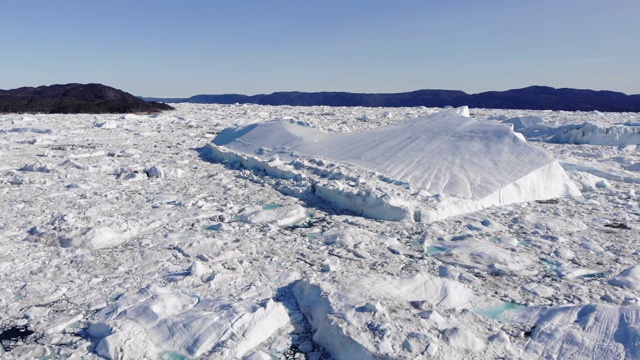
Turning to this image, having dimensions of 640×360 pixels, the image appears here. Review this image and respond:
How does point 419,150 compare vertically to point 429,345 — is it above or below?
above

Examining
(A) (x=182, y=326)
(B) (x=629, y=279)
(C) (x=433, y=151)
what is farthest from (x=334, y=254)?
(C) (x=433, y=151)

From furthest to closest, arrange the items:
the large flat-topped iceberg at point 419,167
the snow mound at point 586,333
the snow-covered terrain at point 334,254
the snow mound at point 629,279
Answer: the large flat-topped iceberg at point 419,167, the snow mound at point 629,279, the snow-covered terrain at point 334,254, the snow mound at point 586,333

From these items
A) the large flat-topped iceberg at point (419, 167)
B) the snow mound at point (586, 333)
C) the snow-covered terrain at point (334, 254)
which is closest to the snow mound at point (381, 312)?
the snow-covered terrain at point (334, 254)

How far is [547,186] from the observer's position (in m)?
5.74

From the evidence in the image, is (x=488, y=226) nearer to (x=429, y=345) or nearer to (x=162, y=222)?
(x=429, y=345)

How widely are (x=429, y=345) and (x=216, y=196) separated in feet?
13.0

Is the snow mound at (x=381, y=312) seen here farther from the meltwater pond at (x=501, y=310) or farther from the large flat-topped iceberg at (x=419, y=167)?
the large flat-topped iceberg at (x=419, y=167)

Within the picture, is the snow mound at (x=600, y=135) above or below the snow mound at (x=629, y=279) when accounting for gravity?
above

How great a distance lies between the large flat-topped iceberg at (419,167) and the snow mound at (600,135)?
15.4 feet

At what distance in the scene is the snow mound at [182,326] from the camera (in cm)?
241

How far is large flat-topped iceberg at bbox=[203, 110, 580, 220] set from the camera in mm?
5121

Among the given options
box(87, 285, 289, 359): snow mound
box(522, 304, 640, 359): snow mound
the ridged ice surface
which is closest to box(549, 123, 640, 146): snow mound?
the ridged ice surface

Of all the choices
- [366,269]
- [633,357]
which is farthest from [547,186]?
[633,357]

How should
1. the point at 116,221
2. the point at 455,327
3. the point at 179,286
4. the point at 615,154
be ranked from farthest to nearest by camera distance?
the point at 615,154 → the point at 116,221 → the point at 179,286 → the point at 455,327
